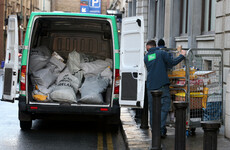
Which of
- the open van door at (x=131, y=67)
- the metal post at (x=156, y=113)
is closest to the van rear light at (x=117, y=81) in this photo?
the open van door at (x=131, y=67)

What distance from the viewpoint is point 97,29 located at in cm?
1120

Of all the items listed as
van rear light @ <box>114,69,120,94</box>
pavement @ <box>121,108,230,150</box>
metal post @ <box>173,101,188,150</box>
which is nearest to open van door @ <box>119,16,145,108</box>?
van rear light @ <box>114,69,120,94</box>

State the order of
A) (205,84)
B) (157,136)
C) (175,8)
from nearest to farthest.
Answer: (157,136)
(205,84)
(175,8)

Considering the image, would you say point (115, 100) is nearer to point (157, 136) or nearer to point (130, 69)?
point (130, 69)

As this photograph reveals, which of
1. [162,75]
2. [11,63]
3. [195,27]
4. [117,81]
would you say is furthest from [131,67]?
[195,27]

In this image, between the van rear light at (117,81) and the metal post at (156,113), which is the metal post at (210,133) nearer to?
the metal post at (156,113)

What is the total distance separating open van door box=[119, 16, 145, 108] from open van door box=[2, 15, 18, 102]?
6.60 feet

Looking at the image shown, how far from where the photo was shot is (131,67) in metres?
8.70

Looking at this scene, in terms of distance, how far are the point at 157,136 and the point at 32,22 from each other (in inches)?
137

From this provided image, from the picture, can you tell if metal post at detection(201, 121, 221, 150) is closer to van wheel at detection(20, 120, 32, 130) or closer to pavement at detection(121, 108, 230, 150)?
pavement at detection(121, 108, 230, 150)

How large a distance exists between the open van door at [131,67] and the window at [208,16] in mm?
4916

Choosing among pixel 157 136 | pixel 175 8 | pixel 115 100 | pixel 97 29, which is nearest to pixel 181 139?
pixel 157 136

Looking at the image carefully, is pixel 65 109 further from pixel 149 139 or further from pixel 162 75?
pixel 162 75

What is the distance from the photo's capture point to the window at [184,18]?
54.9ft
